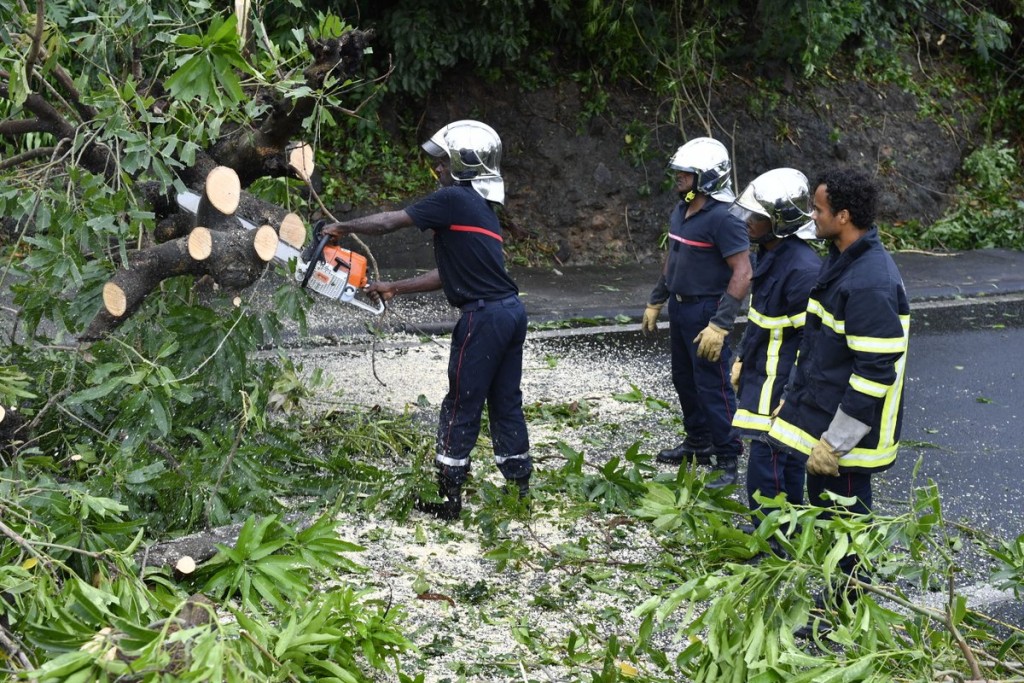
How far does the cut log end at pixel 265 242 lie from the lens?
4863 mm

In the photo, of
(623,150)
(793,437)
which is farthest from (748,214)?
(623,150)

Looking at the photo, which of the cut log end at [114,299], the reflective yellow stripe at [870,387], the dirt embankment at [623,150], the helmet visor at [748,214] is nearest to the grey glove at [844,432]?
the reflective yellow stripe at [870,387]

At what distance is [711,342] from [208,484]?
2674 millimetres

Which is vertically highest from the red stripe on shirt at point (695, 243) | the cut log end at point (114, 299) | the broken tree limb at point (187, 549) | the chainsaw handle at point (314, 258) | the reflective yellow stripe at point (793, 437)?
the red stripe on shirt at point (695, 243)

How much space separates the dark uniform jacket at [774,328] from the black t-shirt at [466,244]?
118 cm

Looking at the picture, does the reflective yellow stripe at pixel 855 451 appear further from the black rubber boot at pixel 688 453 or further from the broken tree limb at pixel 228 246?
the broken tree limb at pixel 228 246

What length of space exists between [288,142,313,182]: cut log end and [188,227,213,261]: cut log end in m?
0.74

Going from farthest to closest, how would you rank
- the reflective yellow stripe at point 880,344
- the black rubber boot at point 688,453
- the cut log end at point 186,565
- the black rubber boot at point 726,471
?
the black rubber boot at point 688,453 → the black rubber boot at point 726,471 → the reflective yellow stripe at point 880,344 → the cut log end at point 186,565

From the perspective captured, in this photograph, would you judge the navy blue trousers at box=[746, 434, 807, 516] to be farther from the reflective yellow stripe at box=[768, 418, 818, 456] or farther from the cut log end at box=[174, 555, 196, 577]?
the cut log end at box=[174, 555, 196, 577]

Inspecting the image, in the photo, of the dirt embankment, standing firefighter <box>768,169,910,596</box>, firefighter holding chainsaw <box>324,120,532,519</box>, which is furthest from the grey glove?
the dirt embankment

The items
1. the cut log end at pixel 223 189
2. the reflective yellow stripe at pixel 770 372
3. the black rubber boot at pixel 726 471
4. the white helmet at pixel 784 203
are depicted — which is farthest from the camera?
the black rubber boot at pixel 726 471

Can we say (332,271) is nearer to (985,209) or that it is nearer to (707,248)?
(707,248)

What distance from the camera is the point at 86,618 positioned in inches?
125

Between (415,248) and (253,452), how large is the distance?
21.0 feet
